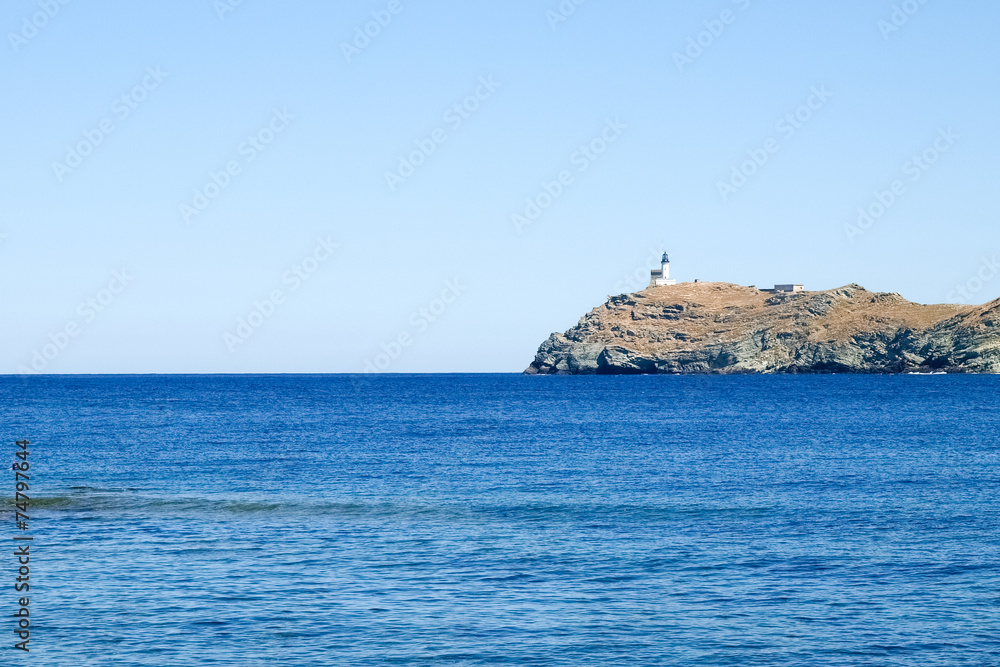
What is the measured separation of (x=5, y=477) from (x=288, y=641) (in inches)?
1490

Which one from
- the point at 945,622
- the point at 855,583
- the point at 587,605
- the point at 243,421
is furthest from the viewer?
the point at 243,421

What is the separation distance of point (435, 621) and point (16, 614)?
9.39 meters

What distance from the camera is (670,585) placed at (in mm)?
23875

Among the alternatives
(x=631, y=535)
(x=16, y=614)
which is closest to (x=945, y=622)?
(x=631, y=535)

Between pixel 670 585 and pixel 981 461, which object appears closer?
pixel 670 585

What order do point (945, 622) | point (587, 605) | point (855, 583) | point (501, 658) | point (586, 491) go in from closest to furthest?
point (501, 658)
point (945, 622)
point (587, 605)
point (855, 583)
point (586, 491)

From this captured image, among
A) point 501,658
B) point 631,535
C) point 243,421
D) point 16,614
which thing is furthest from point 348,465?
point 243,421

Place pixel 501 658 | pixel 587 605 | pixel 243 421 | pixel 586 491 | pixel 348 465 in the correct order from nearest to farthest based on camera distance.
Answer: pixel 501 658, pixel 587 605, pixel 586 491, pixel 348 465, pixel 243 421

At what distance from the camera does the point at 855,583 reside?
23.8 meters

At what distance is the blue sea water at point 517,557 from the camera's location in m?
19.5

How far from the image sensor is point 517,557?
27344 mm

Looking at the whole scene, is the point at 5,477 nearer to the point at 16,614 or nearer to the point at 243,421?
the point at 16,614

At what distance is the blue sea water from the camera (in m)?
19.5

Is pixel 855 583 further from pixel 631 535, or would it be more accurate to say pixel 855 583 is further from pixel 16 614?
pixel 16 614
